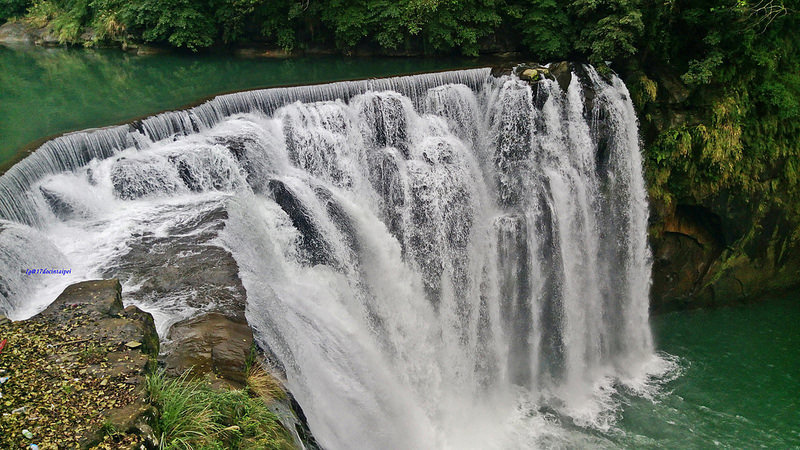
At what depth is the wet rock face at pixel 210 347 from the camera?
561 centimetres

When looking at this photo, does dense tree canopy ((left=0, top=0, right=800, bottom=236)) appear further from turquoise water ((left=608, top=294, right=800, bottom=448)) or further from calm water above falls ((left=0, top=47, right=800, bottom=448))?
turquoise water ((left=608, top=294, right=800, bottom=448))

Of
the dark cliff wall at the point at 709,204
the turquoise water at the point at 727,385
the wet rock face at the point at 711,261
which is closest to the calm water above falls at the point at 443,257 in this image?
the turquoise water at the point at 727,385

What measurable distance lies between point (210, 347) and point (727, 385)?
11.0 meters

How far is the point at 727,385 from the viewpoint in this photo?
39.1 ft

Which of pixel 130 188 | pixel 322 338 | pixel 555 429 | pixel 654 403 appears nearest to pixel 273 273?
pixel 322 338

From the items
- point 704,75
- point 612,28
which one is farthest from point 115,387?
point 704,75

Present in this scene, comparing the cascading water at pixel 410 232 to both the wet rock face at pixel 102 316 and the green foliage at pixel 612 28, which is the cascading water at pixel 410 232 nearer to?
the wet rock face at pixel 102 316

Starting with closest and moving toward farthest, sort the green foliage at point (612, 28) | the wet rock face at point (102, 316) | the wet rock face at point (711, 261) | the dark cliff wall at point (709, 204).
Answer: the wet rock face at point (102, 316)
the dark cliff wall at point (709, 204)
the green foliage at point (612, 28)
the wet rock face at point (711, 261)

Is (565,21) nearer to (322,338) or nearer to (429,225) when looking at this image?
(429,225)

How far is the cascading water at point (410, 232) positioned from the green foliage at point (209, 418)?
175 cm

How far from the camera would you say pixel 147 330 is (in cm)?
566

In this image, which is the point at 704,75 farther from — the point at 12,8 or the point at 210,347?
the point at 12,8

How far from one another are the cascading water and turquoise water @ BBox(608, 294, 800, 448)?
2.56 ft

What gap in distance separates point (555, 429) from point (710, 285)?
6352mm
